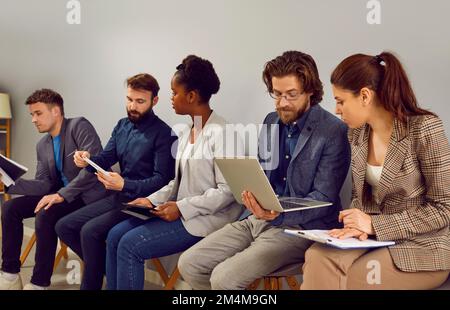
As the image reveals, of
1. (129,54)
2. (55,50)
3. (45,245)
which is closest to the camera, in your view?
(45,245)

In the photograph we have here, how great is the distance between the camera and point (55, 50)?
3932 millimetres

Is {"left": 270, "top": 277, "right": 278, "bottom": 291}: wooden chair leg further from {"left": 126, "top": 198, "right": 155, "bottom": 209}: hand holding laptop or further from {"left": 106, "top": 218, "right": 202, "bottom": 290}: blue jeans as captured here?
{"left": 126, "top": 198, "right": 155, "bottom": 209}: hand holding laptop

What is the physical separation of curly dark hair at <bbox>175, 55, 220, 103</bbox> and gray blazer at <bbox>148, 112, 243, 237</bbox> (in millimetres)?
121

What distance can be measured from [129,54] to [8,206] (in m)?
1.11

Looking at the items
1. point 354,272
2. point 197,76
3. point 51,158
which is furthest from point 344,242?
point 51,158

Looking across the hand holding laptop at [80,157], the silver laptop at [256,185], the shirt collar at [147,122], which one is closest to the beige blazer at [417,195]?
the silver laptop at [256,185]

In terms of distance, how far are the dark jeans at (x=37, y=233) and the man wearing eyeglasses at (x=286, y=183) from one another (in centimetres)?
102

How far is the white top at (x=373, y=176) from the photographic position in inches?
70.0

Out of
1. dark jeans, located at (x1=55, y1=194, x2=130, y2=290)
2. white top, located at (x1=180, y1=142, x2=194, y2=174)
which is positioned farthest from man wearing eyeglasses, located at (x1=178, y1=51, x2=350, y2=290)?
dark jeans, located at (x1=55, y1=194, x2=130, y2=290)

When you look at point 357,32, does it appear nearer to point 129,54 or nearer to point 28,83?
point 129,54

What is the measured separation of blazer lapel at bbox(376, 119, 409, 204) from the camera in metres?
1.70

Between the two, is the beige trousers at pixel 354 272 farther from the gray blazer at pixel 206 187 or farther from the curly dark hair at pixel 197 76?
the curly dark hair at pixel 197 76

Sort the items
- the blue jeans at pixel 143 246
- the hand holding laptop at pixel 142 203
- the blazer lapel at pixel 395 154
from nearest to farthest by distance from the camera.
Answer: the blazer lapel at pixel 395 154, the blue jeans at pixel 143 246, the hand holding laptop at pixel 142 203
